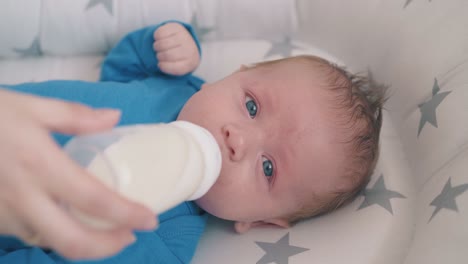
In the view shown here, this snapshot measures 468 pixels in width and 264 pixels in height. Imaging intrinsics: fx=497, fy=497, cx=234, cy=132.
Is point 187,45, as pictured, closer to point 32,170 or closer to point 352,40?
point 352,40

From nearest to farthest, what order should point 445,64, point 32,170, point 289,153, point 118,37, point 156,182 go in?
point 32,170 < point 156,182 < point 289,153 < point 445,64 < point 118,37

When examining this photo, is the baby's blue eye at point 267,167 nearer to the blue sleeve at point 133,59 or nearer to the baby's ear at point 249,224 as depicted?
the baby's ear at point 249,224

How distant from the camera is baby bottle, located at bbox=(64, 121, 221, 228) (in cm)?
47

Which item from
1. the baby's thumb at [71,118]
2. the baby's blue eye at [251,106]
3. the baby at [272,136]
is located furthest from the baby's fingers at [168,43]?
the baby's thumb at [71,118]

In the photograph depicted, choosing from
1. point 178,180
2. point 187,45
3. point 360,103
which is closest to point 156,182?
point 178,180

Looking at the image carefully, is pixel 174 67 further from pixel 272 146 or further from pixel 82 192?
pixel 82 192

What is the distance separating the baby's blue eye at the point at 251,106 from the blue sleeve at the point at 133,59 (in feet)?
0.98

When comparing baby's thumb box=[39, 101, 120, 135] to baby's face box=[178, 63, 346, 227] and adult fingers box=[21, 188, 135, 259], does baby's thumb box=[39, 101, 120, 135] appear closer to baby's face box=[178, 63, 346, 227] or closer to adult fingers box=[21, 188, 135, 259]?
adult fingers box=[21, 188, 135, 259]

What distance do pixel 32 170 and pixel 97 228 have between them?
0.25 ft

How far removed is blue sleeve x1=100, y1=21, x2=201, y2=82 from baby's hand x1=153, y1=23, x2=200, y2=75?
0.02m

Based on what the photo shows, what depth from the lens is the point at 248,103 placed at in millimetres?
896

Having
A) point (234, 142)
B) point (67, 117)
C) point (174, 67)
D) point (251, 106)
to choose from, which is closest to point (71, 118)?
point (67, 117)

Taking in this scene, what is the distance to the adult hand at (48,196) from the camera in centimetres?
40

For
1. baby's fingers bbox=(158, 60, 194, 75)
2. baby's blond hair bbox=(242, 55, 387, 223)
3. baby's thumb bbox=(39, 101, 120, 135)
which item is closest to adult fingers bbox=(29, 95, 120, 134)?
baby's thumb bbox=(39, 101, 120, 135)
